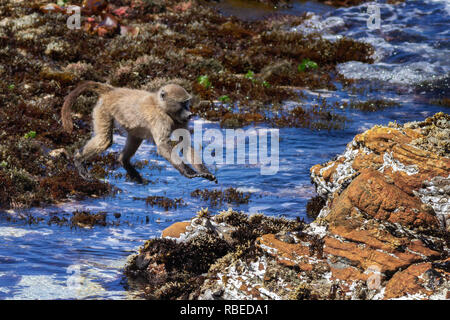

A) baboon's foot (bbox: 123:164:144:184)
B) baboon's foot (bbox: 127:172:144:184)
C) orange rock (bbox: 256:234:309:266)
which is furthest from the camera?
baboon's foot (bbox: 127:172:144:184)

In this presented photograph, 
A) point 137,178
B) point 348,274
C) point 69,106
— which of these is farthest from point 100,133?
point 348,274

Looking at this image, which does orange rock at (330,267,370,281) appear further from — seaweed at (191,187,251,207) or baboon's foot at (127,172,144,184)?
baboon's foot at (127,172,144,184)

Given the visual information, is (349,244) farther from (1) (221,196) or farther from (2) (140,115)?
(1) (221,196)

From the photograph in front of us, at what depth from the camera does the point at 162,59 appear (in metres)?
17.1

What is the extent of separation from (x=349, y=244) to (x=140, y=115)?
12.7 feet

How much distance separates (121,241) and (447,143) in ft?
13.9

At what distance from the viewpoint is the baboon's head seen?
25.1 feet

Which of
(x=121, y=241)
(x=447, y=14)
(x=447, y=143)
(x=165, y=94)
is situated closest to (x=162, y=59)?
(x=165, y=94)

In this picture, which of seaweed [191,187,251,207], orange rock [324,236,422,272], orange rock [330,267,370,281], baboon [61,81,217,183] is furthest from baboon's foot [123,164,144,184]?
orange rock [330,267,370,281]

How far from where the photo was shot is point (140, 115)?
8.04 m

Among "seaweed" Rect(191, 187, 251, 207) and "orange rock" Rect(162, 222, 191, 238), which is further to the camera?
"seaweed" Rect(191, 187, 251, 207)

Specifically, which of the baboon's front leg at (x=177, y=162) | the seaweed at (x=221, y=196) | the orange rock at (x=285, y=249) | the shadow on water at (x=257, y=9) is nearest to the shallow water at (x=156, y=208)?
the seaweed at (x=221, y=196)

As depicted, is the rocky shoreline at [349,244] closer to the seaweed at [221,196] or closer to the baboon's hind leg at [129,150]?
the seaweed at [221,196]

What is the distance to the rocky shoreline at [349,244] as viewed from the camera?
5121mm
